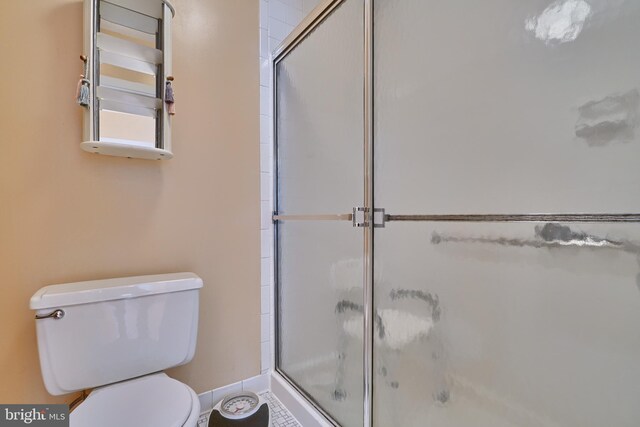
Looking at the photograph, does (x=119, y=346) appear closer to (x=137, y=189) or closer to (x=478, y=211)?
(x=137, y=189)

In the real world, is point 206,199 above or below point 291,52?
below

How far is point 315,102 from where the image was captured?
1.40 metres

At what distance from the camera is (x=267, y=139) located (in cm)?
168

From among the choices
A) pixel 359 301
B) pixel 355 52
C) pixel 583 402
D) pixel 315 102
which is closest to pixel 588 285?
pixel 583 402

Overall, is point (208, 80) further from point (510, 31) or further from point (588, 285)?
point (588, 285)

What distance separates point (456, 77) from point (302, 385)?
146 cm

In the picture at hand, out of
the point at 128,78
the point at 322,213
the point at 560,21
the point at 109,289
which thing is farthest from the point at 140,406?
the point at 560,21

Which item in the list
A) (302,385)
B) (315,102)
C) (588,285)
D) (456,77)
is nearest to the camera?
(588,285)

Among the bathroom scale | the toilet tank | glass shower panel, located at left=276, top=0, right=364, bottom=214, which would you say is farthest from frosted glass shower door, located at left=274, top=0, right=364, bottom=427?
the toilet tank

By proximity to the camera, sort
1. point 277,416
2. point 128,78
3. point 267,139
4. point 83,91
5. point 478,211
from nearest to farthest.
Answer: point 478,211
point 83,91
point 128,78
point 277,416
point 267,139

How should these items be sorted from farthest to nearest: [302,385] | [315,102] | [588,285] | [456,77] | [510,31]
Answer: [302,385] < [315,102] < [456,77] < [510,31] < [588,285]

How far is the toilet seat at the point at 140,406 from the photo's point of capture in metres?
0.93

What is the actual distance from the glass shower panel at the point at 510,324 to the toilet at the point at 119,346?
72 centimetres

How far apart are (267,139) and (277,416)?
139 centimetres
